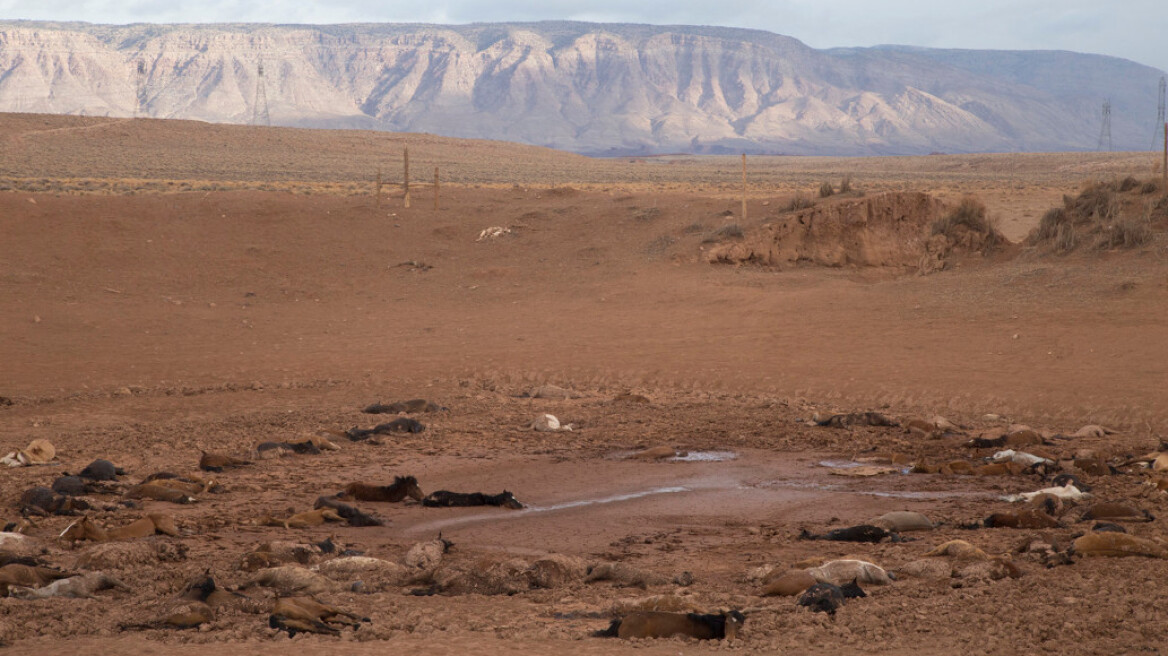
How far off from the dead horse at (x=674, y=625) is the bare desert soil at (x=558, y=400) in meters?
A: 0.10

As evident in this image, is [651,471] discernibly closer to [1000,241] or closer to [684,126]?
[1000,241]

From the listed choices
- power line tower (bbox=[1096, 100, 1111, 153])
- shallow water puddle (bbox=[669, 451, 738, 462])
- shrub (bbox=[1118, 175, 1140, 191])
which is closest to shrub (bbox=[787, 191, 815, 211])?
shrub (bbox=[1118, 175, 1140, 191])

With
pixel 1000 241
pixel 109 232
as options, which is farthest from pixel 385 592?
pixel 109 232

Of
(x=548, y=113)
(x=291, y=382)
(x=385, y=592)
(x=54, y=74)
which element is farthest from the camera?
(x=548, y=113)

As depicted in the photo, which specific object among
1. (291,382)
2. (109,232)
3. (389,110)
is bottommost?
(291,382)

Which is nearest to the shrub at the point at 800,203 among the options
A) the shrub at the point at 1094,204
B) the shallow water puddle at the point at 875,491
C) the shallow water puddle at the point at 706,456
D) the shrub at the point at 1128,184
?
the shrub at the point at 1094,204

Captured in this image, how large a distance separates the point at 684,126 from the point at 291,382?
15301 cm

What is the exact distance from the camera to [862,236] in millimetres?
21422

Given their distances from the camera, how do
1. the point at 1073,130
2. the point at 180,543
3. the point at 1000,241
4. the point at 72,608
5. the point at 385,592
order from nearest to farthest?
1. the point at 72,608
2. the point at 385,592
3. the point at 180,543
4. the point at 1000,241
5. the point at 1073,130

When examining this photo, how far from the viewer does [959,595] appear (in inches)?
219

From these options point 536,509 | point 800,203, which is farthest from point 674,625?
point 800,203

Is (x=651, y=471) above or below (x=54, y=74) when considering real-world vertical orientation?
below

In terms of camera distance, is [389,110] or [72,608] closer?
[72,608]

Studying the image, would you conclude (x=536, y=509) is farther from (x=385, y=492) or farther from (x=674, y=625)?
(x=674, y=625)
